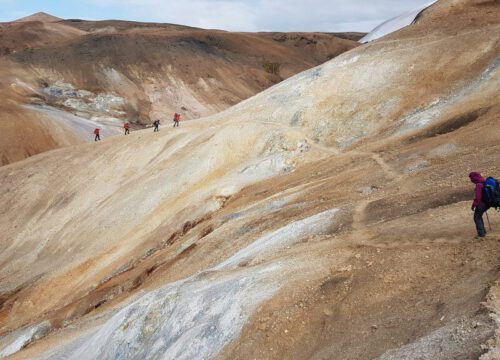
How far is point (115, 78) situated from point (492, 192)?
254 feet

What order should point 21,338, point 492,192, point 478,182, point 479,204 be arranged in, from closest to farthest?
point 492,192 < point 478,182 < point 479,204 < point 21,338

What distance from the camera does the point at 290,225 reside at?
18.6 m

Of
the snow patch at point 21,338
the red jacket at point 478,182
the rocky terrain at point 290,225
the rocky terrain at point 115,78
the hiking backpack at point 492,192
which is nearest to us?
the hiking backpack at point 492,192

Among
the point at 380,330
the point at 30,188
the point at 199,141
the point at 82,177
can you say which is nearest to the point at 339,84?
the point at 199,141

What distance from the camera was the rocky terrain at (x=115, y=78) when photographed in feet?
208

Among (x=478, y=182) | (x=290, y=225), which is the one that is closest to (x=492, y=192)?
(x=478, y=182)

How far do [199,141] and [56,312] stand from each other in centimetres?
1567

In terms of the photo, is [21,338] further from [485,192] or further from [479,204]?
[485,192]

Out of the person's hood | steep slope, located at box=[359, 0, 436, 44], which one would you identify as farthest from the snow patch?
steep slope, located at box=[359, 0, 436, 44]

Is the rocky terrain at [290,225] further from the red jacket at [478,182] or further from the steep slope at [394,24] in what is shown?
the steep slope at [394,24]

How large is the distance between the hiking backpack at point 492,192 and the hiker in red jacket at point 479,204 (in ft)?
0.34

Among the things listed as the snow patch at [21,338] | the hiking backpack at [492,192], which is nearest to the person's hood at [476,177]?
the hiking backpack at [492,192]

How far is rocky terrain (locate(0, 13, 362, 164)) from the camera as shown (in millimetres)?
63531

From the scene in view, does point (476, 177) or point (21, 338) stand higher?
point (476, 177)
